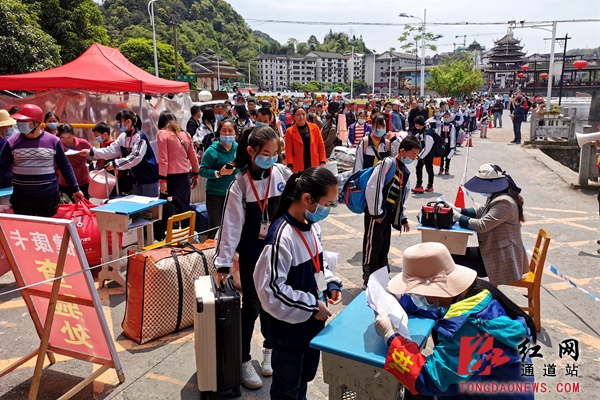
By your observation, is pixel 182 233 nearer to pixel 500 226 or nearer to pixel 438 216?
pixel 438 216

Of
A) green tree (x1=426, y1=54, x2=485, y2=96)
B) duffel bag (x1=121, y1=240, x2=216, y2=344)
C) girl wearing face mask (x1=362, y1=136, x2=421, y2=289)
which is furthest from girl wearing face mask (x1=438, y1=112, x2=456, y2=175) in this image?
green tree (x1=426, y1=54, x2=485, y2=96)

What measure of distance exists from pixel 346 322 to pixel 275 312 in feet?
1.30

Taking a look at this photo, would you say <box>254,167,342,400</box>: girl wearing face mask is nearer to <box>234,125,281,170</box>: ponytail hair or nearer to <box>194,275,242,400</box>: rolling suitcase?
<box>194,275,242,400</box>: rolling suitcase

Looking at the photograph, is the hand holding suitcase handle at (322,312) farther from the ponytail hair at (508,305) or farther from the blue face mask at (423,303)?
the ponytail hair at (508,305)

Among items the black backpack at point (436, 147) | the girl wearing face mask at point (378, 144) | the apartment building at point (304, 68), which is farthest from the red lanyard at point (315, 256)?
the apartment building at point (304, 68)

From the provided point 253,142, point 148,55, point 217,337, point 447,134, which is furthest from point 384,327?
point 148,55

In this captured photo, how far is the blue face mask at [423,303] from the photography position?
7.55ft

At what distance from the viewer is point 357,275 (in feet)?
19.4

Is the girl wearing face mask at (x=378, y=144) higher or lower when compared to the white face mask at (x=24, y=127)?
lower

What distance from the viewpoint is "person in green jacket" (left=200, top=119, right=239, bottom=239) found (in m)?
5.28

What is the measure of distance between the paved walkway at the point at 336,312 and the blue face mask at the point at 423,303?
5.15 ft

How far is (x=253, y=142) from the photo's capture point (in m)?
3.35

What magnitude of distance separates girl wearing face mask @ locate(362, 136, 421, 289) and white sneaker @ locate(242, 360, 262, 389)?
2.10 metres

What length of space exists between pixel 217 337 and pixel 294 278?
35.5 inches
